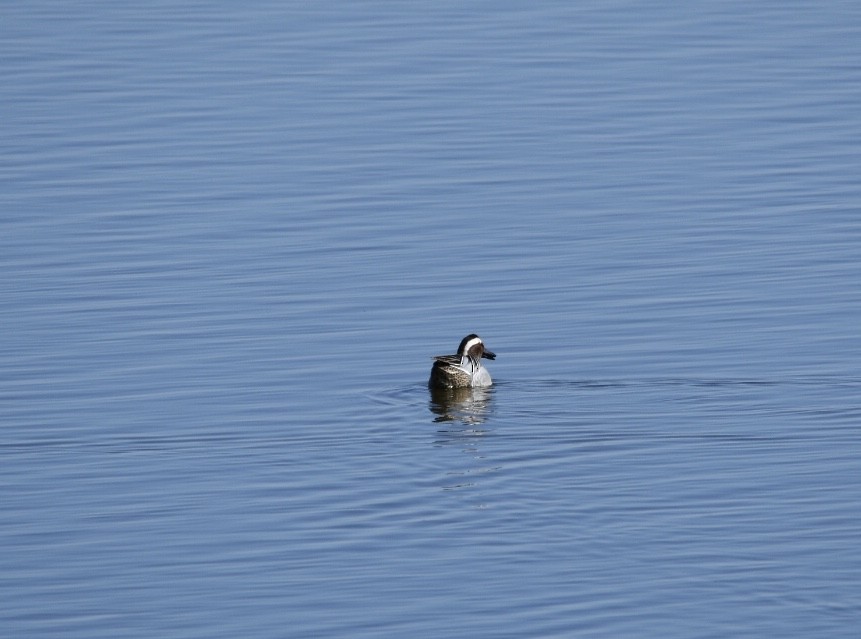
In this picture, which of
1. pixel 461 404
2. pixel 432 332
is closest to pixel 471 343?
pixel 461 404

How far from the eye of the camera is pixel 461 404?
1747 cm

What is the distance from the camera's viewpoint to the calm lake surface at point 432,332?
12.3 meters

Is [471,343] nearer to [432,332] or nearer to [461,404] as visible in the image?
[461,404]

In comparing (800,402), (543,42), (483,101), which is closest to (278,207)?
(483,101)

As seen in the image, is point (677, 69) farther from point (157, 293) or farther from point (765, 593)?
point (765, 593)

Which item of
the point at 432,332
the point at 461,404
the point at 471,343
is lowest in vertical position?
the point at 461,404

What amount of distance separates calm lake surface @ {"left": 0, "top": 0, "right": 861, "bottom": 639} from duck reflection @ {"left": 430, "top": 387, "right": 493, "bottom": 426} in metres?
0.09

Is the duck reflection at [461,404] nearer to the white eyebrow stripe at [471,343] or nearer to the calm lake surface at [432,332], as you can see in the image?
the calm lake surface at [432,332]

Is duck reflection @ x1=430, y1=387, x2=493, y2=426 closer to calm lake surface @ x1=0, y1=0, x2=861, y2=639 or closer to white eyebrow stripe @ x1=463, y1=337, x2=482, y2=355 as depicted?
calm lake surface @ x1=0, y1=0, x2=861, y2=639

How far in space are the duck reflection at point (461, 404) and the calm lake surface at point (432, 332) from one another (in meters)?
0.09

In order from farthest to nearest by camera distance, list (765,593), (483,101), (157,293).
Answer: (483,101) < (157,293) < (765,593)

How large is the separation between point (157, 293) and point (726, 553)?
10418 millimetres

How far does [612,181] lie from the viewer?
25.8m

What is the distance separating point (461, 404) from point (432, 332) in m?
2.50
